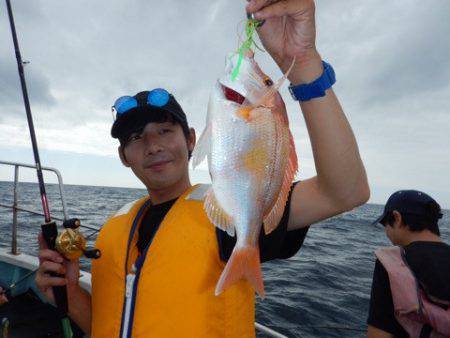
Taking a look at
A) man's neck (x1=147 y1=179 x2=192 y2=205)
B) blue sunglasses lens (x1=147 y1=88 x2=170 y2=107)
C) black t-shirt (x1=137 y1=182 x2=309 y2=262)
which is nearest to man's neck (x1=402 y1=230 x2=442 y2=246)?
black t-shirt (x1=137 y1=182 x2=309 y2=262)

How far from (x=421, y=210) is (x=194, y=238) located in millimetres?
2588

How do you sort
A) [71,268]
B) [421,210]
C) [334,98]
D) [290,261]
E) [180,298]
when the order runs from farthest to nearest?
[290,261]
[421,210]
[71,268]
[180,298]
[334,98]

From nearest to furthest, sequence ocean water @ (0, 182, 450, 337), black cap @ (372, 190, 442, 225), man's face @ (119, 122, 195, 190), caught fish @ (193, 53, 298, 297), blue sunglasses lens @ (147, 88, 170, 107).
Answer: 1. caught fish @ (193, 53, 298, 297)
2. man's face @ (119, 122, 195, 190)
3. blue sunglasses lens @ (147, 88, 170, 107)
4. black cap @ (372, 190, 442, 225)
5. ocean water @ (0, 182, 450, 337)

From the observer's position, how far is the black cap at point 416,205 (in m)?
3.59

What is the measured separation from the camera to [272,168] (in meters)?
1.50

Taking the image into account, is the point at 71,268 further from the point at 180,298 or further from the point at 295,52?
the point at 295,52

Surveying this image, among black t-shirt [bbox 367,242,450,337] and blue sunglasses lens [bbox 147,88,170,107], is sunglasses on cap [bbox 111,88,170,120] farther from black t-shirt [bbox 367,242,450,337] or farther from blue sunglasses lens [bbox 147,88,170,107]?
black t-shirt [bbox 367,242,450,337]

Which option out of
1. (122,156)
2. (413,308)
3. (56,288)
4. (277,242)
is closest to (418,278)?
(413,308)

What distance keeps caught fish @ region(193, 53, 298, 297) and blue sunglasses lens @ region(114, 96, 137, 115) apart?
3.86 feet

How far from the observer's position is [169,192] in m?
2.71

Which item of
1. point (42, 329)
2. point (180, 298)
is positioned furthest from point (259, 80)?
point (42, 329)

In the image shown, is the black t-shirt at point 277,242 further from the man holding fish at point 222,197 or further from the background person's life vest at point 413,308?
the background person's life vest at point 413,308

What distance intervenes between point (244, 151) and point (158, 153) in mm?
1048

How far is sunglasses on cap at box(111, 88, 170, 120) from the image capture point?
8.18 feet
